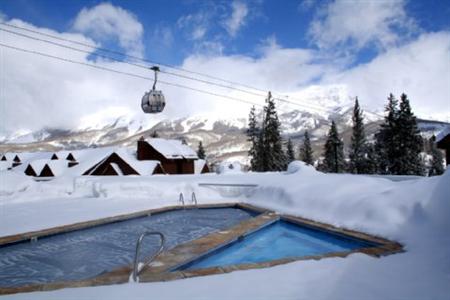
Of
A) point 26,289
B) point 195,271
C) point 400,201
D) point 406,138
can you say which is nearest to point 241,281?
point 195,271

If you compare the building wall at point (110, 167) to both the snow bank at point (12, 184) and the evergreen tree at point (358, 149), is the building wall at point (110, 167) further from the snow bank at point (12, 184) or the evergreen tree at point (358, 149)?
the evergreen tree at point (358, 149)

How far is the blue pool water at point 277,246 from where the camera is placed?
7.12 metres

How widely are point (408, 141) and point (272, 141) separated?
1497 centimetres

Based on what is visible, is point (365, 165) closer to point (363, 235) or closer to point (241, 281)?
point (363, 235)

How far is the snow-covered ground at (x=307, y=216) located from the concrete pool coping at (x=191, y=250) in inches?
9.2

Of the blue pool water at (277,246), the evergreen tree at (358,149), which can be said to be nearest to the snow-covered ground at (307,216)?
the blue pool water at (277,246)

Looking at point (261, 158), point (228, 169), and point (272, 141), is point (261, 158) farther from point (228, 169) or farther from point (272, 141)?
point (228, 169)

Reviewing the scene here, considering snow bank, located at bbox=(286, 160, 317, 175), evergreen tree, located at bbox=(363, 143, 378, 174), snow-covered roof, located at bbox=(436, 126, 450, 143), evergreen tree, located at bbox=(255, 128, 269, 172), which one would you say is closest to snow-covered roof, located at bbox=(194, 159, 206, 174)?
evergreen tree, located at bbox=(255, 128, 269, 172)

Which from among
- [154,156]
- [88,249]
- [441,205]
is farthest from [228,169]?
[441,205]

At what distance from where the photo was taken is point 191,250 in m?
6.54

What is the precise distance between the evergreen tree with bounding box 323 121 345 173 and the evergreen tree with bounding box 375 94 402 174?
6.06 m

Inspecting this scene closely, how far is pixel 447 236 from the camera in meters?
6.07

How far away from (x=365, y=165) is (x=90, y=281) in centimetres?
4258

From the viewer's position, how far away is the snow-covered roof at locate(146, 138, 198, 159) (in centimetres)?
3906
